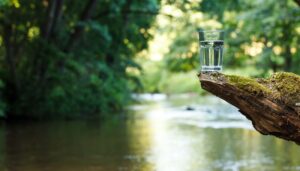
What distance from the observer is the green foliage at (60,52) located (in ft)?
67.2

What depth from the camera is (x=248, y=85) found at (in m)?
Answer: 4.98

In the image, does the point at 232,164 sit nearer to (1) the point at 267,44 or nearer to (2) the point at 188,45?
(1) the point at 267,44

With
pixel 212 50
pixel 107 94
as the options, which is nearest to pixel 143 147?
pixel 212 50

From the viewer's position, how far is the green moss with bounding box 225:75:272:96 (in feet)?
16.3

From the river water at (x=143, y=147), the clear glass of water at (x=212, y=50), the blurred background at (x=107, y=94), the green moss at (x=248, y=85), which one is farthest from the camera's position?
the blurred background at (x=107, y=94)

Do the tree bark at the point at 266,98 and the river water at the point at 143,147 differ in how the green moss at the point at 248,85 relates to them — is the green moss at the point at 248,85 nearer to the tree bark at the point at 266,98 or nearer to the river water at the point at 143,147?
the tree bark at the point at 266,98

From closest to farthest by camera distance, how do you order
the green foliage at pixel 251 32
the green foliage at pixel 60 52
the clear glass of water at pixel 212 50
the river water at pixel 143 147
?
the clear glass of water at pixel 212 50 → the river water at pixel 143 147 → the green foliage at pixel 251 32 → the green foliage at pixel 60 52

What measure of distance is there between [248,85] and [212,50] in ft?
1.55

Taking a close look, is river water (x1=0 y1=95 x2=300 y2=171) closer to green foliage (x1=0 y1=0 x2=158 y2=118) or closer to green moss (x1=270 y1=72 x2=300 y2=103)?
green foliage (x1=0 y1=0 x2=158 y2=118)

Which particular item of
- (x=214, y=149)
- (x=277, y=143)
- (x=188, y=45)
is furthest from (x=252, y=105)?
(x=188, y=45)

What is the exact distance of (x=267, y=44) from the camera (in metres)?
26.8

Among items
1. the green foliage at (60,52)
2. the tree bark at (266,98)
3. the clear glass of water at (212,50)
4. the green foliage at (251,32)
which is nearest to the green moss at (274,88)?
the tree bark at (266,98)

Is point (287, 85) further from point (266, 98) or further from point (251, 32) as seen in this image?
point (251, 32)

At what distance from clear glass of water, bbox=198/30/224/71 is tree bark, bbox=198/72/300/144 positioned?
0.43ft
